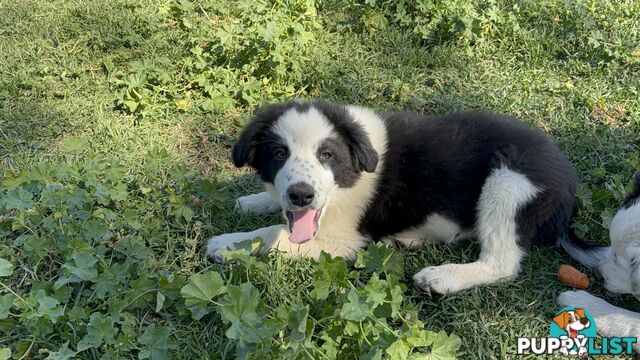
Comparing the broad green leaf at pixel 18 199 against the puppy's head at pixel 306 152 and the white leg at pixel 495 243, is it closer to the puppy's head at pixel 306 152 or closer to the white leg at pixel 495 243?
the puppy's head at pixel 306 152

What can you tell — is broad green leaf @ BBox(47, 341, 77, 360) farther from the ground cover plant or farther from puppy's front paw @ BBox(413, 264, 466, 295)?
puppy's front paw @ BBox(413, 264, 466, 295)

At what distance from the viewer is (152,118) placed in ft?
14.8

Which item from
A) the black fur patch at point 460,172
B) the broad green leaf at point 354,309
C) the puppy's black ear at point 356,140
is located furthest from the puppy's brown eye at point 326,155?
the broad green leaf at point 354,309

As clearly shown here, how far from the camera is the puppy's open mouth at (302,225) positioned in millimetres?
3113

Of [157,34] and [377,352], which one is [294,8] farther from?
[377,352]

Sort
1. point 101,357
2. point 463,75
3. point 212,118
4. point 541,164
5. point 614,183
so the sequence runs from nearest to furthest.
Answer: point 101,357 → point 541,164 → point 614,183 → point 212,118 → point 463,75

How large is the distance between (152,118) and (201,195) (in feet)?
3.69

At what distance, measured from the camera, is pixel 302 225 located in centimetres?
312

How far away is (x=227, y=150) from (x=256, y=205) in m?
0.72

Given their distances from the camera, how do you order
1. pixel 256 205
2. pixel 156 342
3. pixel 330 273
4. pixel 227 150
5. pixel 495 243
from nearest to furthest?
pixel 156 342, pixel 330 273, pixel 495 243, pixel 256 205, pixel 227 150

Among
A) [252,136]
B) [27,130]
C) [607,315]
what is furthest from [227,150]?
[607,315]

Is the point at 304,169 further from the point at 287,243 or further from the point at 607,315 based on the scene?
the point at 607,315

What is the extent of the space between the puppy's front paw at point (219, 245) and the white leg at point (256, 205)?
0.33 metres

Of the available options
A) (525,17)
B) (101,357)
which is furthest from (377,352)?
(525,17)
